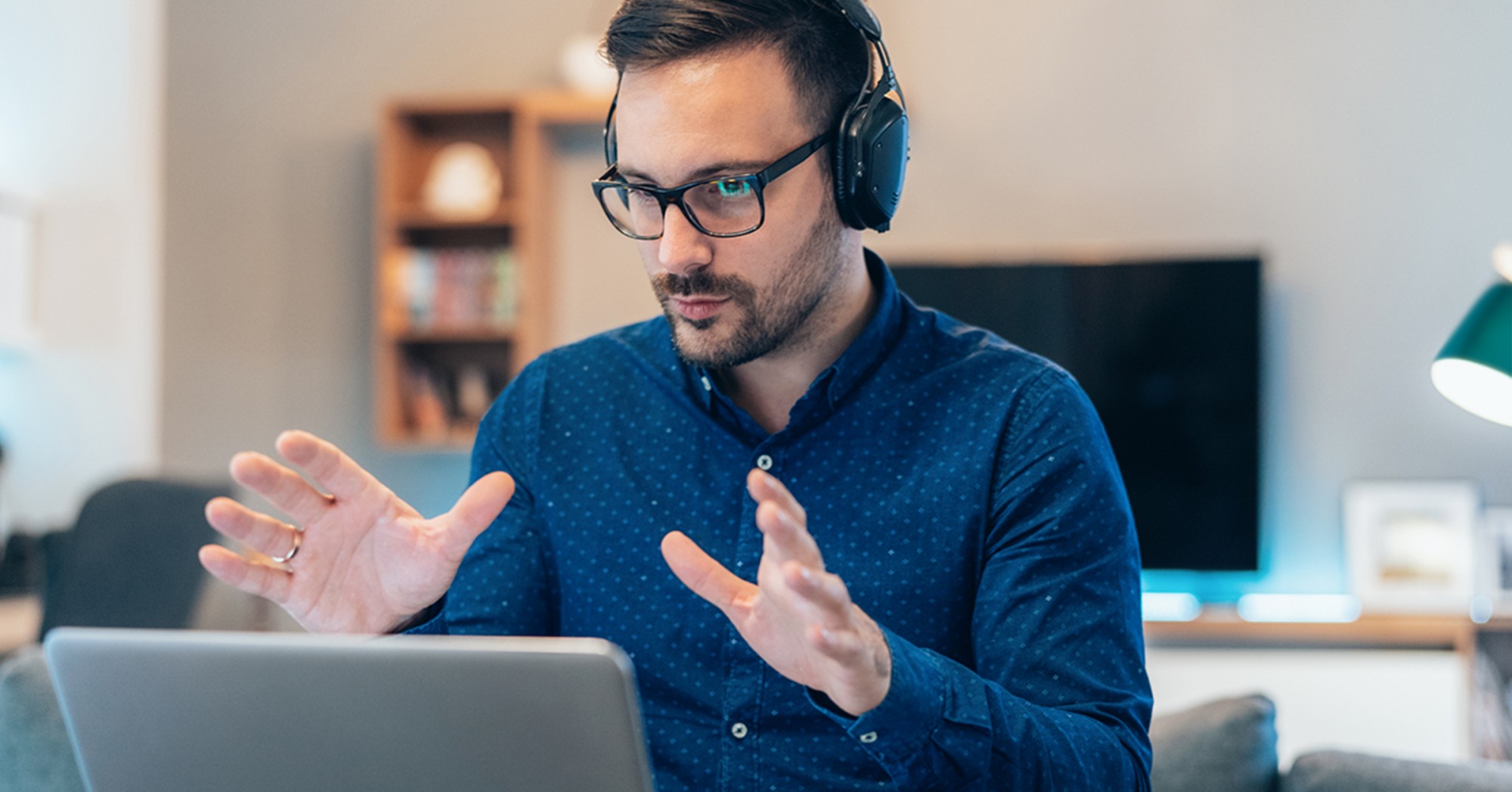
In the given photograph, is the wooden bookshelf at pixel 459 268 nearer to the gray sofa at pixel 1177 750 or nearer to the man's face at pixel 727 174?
the gray sofa at pixel 1177 750

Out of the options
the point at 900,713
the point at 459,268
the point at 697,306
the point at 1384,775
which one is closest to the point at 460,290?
the point at 459,268

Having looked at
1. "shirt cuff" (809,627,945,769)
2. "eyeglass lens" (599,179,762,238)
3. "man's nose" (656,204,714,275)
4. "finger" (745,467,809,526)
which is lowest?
"shirt cuff" (809,627,945,769)

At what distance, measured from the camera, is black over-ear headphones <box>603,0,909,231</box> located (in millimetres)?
1289

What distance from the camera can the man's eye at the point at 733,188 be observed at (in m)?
1.24

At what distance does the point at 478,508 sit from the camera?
3.32ft

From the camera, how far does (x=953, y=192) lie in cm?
369

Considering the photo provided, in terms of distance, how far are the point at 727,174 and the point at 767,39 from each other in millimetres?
149

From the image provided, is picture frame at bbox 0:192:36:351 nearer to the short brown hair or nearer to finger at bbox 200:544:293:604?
the short brown hair

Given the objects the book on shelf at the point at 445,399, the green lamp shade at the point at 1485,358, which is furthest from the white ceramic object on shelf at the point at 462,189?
the green lamp shade at the point at 1485,358

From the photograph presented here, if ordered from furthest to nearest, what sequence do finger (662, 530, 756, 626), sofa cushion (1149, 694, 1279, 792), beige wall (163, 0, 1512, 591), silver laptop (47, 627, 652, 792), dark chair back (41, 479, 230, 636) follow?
beige wall (163, 0, 1512, 591) → dark chair back (41, 479, 230, 636) → sofa cushion (1149, 694, 1279, 792) → finger (662, 530, 756, 626) → silver laptop (47, 627, 652, 792)

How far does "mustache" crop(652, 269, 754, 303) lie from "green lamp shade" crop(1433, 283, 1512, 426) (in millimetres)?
647

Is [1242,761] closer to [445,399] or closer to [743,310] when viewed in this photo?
[743,310]

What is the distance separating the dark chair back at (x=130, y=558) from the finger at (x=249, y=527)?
5.48 feet

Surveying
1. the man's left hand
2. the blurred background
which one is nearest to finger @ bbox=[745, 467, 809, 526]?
the man's left hand
